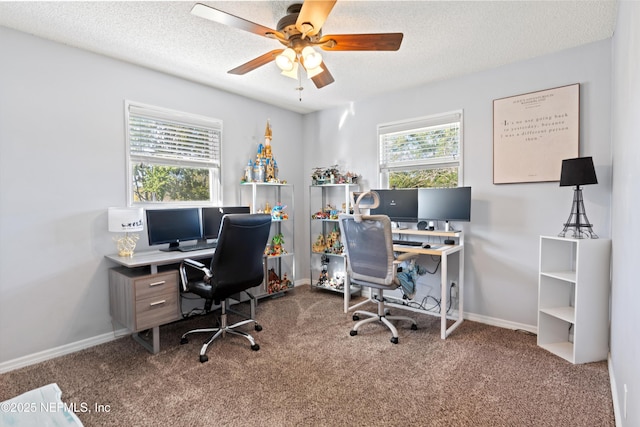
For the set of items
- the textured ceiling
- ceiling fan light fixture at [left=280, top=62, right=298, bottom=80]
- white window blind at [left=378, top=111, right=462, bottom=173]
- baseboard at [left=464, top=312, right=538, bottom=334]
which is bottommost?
baseboard at [left=464, top=312, right=538, bottom=334]

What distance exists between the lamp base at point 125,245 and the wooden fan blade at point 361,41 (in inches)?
90.8

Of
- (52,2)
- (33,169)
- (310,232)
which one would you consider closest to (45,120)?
(33,169)

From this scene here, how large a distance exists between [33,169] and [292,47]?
2.18m

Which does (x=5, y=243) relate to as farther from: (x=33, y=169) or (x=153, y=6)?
(x=153, y=6)

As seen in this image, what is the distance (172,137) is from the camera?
3.29m

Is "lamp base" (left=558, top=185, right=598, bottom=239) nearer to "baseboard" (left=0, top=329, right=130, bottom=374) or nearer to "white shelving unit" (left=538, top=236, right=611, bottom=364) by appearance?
"white shelving unit" (left=538, top=236, right=611, bottom=364)

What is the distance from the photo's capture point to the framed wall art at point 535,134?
105 inches

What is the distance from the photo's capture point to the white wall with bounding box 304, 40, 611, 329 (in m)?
2.56

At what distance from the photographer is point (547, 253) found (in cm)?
262

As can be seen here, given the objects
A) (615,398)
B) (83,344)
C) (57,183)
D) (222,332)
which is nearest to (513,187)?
(615,398)

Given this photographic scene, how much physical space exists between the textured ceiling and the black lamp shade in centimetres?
99

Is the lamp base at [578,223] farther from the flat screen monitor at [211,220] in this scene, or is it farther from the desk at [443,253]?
the flat screen monitor at [211,220]

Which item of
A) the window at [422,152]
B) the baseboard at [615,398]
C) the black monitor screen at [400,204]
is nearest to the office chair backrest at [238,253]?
the black monitor screen at [400,204]

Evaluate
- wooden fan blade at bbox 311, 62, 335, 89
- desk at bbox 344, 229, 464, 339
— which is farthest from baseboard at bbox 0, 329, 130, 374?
wooden fan blade at bbox 311, 62, 335, 89
